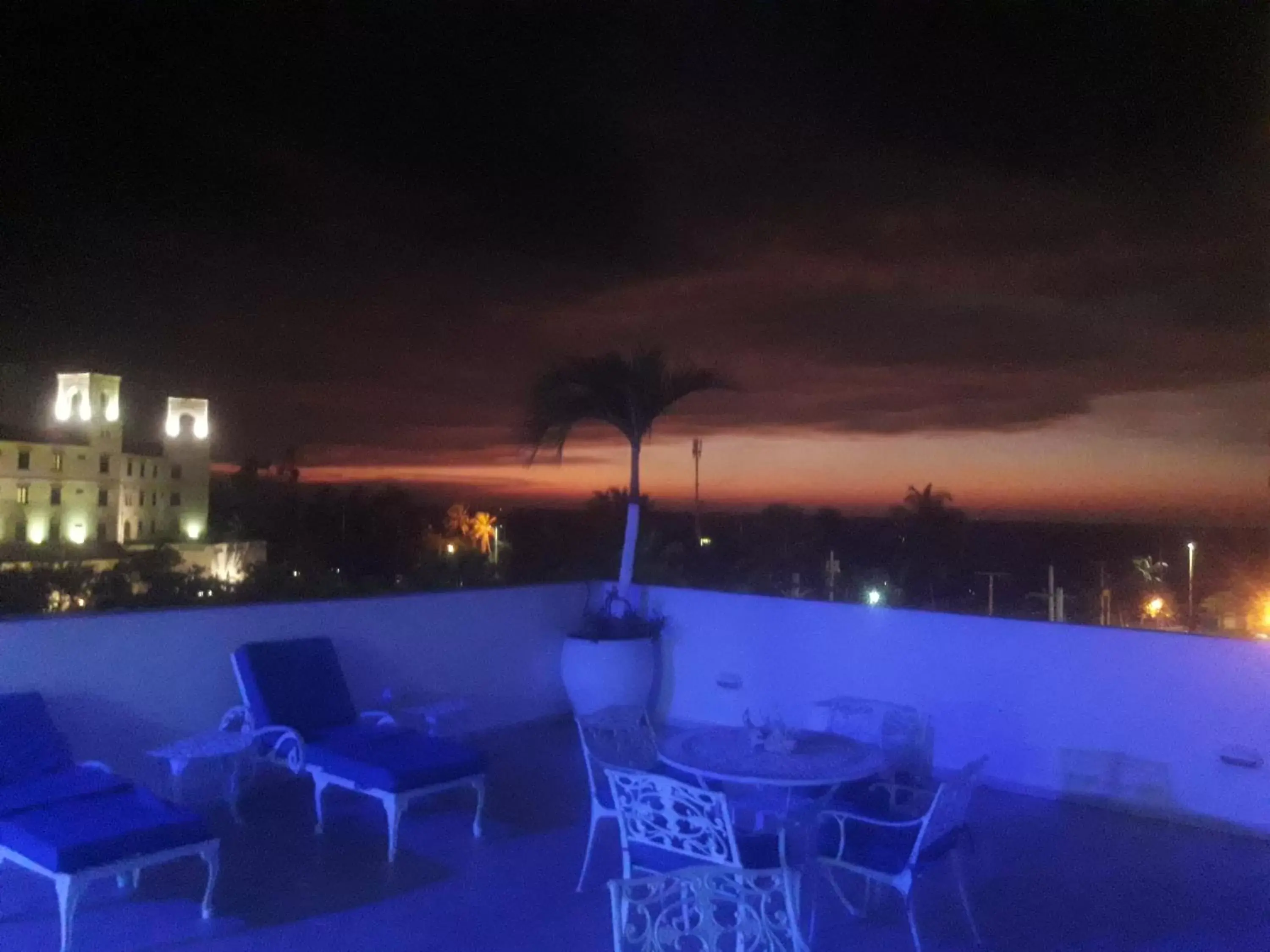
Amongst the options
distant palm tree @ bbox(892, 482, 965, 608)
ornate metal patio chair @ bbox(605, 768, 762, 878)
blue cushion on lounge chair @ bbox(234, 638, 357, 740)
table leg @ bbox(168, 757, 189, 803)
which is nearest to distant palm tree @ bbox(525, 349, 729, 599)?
distant palm tree @ bbox(892, 482, 965, 608)

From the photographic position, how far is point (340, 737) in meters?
5.78

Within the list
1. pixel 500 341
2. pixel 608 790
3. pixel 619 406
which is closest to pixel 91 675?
pixel 608 790

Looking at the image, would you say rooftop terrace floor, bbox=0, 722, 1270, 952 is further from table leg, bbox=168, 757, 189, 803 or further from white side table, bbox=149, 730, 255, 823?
table leg, bbox=168, 757, 189, 803

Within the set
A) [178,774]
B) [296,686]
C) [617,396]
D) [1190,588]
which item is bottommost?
[178,774]

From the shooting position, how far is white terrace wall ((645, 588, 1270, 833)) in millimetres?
5738

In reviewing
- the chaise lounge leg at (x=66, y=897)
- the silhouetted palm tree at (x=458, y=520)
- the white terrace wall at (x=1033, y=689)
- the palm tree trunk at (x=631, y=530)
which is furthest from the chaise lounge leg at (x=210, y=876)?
Answer: the silhouetted palm tree at (x=458, y=520)

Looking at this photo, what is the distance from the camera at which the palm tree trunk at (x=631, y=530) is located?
805 centimetres

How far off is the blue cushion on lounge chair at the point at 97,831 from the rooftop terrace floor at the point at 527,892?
350 millimetres

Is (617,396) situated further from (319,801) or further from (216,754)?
(216,754)

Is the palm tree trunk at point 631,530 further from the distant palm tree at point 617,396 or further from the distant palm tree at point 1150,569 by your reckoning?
Result: the distant palm tree at point 1150,569

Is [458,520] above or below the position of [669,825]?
above

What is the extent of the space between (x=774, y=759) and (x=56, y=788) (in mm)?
3210

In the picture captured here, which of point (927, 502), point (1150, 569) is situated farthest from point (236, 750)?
point (927, 502)

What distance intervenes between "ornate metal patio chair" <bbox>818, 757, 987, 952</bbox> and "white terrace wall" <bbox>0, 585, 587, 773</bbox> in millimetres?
3639
